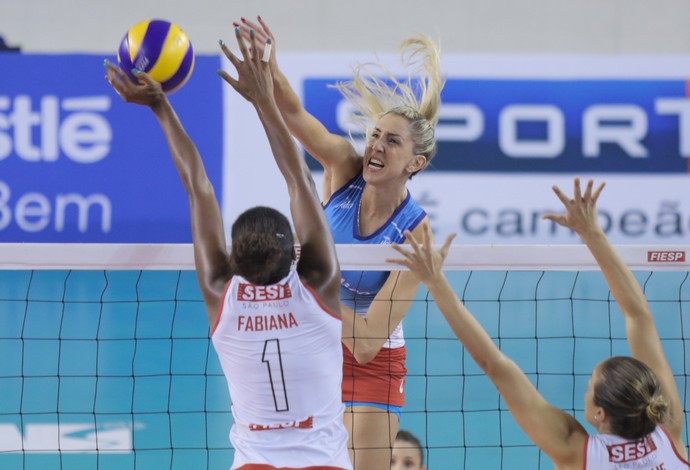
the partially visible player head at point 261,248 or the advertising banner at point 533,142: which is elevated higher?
the advertising banner at point 533,142

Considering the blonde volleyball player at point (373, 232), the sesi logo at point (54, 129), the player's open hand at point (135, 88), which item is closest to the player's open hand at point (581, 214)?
the blonde volleyball player at point (373, 232)

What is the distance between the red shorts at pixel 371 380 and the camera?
4535 mm

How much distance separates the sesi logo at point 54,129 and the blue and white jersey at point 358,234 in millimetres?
8051

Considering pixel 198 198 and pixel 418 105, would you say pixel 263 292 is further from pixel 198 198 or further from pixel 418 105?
pixel 418 105

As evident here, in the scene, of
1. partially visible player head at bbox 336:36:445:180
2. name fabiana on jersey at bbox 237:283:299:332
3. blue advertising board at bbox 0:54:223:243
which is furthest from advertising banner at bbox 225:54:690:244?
name fabiana on jersey at bbox 237:283:299:332

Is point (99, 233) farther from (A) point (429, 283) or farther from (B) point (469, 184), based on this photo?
(A) point (429, 283)

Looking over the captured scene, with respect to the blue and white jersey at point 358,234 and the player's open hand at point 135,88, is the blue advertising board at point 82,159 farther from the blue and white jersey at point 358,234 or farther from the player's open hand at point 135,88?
the player's open hand at point 135,88

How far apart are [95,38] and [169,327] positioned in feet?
21.2

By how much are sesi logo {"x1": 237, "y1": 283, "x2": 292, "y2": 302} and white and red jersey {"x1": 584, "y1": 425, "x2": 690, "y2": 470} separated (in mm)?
1044

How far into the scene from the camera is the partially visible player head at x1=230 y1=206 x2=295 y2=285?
288 centimetres

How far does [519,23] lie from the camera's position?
1438 cm

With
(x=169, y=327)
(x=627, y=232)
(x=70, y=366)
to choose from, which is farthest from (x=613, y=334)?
(x=70, y=366)

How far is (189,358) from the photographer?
862 cm

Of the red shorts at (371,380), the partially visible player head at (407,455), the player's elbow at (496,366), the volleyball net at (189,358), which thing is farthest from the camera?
the partially visible player head at (407,455)
